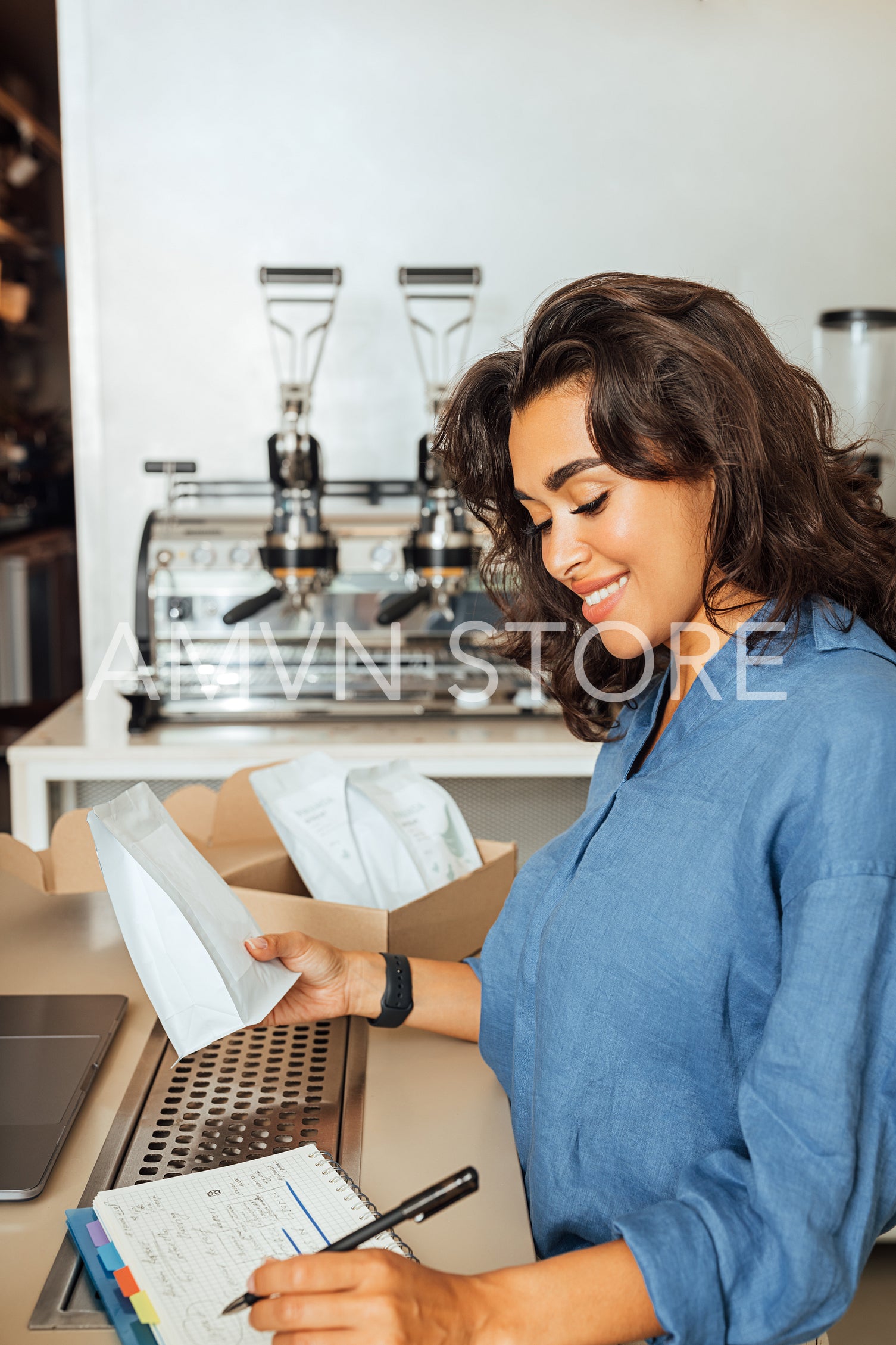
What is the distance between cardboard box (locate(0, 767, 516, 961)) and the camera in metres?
1.09

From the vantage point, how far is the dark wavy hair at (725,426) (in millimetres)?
830

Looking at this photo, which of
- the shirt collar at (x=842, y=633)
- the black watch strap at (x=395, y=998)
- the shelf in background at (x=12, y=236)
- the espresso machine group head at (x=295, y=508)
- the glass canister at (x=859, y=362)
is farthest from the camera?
the shelf in background at (x=12, y=236)

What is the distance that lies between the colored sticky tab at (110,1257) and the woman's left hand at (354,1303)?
13 cm

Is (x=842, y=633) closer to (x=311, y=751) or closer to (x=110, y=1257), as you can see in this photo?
(x=110, y=1257)

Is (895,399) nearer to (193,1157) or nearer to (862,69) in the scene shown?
(862,69)

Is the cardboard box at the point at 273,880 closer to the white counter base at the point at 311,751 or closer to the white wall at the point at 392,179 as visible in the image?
the white counter base at the point at 311,751

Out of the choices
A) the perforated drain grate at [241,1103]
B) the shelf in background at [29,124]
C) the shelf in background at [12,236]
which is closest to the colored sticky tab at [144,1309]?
the perforated drain grate at [241,1103]

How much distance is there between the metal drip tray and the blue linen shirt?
0.14 m

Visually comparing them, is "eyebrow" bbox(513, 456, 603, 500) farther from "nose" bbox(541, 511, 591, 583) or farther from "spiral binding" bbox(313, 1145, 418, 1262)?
"spiral binding" bbox(313, 1145, 418, 1262)

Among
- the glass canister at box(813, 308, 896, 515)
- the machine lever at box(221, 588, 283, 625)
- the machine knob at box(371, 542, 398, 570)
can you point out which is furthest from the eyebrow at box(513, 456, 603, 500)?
the glass canister at box(813, 308, 896, 515)

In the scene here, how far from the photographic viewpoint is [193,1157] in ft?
2.72

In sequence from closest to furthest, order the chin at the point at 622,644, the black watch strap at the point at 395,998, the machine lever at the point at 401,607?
the chin at the point at 622,644 < the black watch strap at the point at 395,998 < the machine lever at the point at 401,607

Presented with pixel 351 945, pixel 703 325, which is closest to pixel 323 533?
pixel 351 945

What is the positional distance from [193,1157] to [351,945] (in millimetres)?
302
